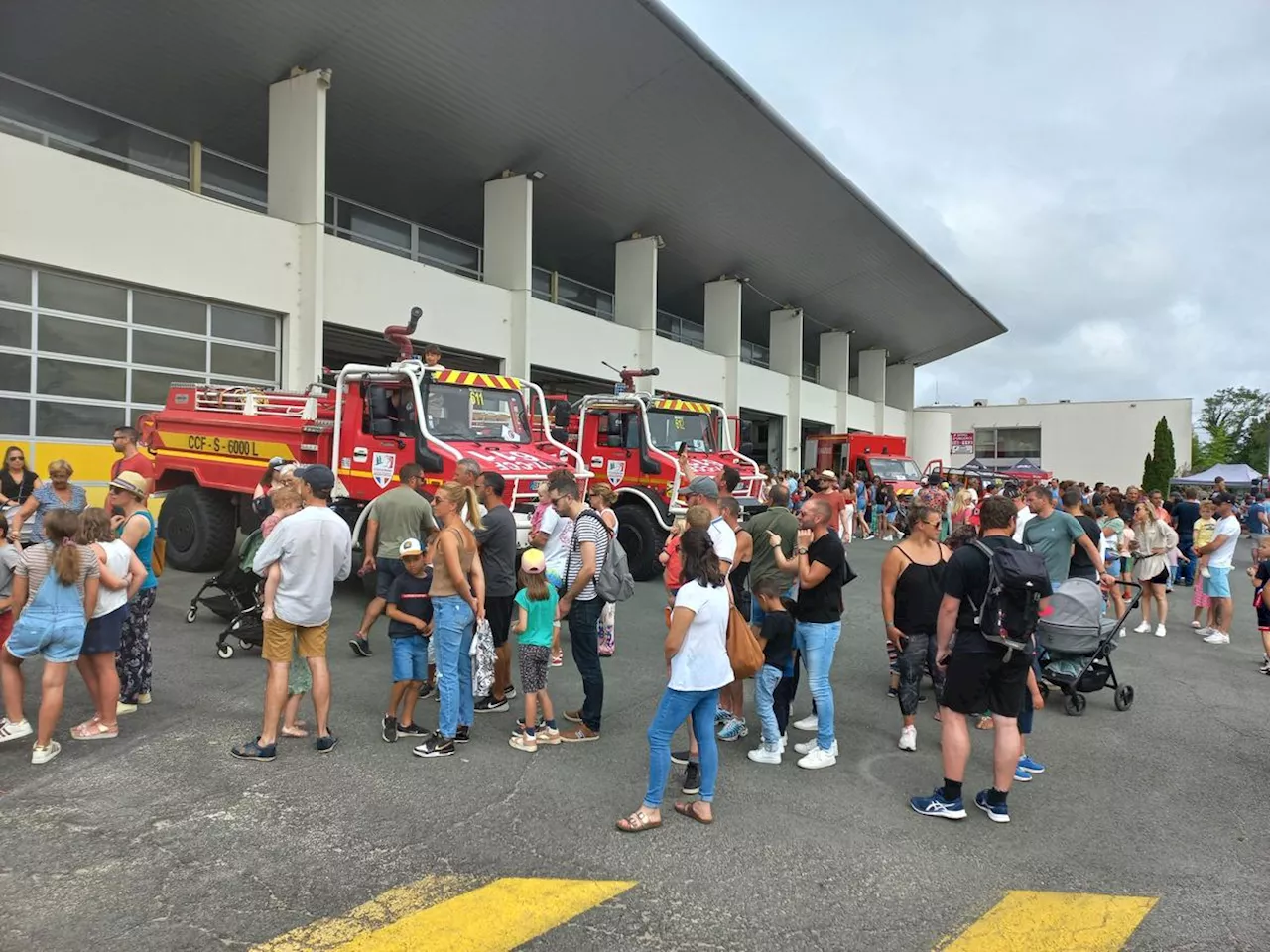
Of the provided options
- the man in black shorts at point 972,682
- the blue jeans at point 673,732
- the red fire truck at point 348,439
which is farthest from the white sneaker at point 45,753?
the man in black shorts at point 972,682

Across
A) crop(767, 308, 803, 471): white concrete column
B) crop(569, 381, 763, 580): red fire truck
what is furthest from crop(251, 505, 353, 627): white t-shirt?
crop(767, 308, 803, 471): white concrete column

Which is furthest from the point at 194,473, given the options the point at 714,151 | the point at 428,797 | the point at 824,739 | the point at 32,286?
the point at 714,151

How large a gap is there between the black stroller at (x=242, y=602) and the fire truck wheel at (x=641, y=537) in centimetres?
511

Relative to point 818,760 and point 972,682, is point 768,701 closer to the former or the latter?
point 818,760

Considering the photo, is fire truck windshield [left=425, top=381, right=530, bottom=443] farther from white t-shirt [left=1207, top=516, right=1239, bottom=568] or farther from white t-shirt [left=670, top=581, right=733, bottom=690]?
white t-shirt [left=1207, top=516, right=1239, bottom=568]

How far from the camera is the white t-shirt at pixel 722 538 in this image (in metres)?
4.51

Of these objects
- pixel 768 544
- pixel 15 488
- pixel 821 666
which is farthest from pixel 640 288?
pixel 821 666

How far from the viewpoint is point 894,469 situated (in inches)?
965

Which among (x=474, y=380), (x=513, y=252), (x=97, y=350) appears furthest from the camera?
(x=513, y=252)

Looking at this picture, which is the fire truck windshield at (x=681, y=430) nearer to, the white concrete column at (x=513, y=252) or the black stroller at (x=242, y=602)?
the black stroller at (x=242, y=602)

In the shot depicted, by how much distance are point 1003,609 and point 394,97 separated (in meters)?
15.3

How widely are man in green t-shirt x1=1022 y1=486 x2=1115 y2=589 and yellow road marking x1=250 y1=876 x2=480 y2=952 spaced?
524 cm

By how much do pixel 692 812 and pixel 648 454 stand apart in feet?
25.3

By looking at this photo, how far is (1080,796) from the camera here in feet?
14.0
